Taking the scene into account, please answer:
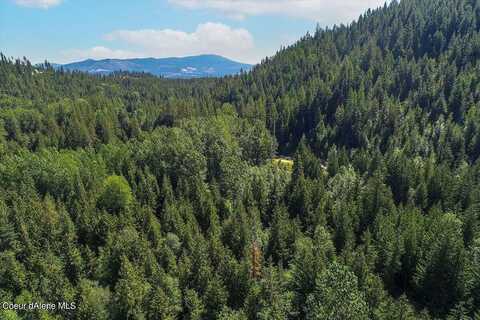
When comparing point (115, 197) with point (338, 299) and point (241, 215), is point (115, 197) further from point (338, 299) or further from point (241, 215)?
point (338, 299)

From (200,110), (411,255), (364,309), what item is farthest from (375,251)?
(200,110)

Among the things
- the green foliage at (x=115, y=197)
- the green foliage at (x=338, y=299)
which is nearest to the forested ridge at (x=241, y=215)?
the green foliage at (x=338, y=299)

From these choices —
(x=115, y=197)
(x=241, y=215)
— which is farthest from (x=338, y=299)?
(x=115, y=197)

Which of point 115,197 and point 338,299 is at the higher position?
point 338,299

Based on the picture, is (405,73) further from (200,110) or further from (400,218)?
(400,218)

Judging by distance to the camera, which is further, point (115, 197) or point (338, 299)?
point (115, 197)

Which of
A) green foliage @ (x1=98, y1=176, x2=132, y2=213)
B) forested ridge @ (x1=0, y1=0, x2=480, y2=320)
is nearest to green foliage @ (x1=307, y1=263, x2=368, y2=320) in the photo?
forested ridge @ (x1=0, y1=0, x2=480, y2=320)

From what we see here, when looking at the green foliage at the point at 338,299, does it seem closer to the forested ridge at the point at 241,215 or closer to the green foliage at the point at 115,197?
the forested ridge at the point at 241,215

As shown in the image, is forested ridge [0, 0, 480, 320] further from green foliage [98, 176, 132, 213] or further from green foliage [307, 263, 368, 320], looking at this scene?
green foliage [98, 176, 132, 213]

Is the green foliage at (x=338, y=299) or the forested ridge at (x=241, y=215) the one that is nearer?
the green foliage at (x=338, y=299)
